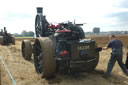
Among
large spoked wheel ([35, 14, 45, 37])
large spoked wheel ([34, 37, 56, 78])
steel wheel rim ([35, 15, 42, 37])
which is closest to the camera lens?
large spoked wheel ([34, 37, 56, 78])

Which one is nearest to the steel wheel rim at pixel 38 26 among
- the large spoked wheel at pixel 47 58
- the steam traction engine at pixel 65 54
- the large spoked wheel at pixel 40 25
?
the large spoked wheel at pixel 40 25

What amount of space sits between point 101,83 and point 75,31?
2253mm

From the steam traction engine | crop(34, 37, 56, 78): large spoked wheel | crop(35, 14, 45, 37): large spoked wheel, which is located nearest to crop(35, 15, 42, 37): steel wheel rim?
crop(35, 14, 45, 37): large spoked wheel

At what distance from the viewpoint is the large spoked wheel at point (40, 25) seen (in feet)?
25.1

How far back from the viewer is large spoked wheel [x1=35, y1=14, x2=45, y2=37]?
25.1 ft

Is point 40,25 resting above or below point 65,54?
above

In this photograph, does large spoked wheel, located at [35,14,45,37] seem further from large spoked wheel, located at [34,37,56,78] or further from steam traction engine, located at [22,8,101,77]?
large spoked wheel, located at [34,37,56,78]

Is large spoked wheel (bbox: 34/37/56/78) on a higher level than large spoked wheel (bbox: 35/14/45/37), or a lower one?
lower

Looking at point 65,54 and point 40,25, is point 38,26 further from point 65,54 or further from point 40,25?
point 65,54

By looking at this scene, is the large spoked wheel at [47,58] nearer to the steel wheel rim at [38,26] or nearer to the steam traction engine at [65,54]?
the steam traction engine at [65,54]

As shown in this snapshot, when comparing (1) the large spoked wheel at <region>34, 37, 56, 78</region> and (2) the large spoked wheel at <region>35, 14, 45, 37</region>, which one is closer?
(1) the large spoked wheel at <region>34, 37, 56, 78</region>

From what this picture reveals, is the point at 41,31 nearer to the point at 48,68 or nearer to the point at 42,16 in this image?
the point at 42,16

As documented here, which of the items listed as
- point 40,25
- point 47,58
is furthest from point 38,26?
point 47,58

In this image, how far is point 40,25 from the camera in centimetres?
789
